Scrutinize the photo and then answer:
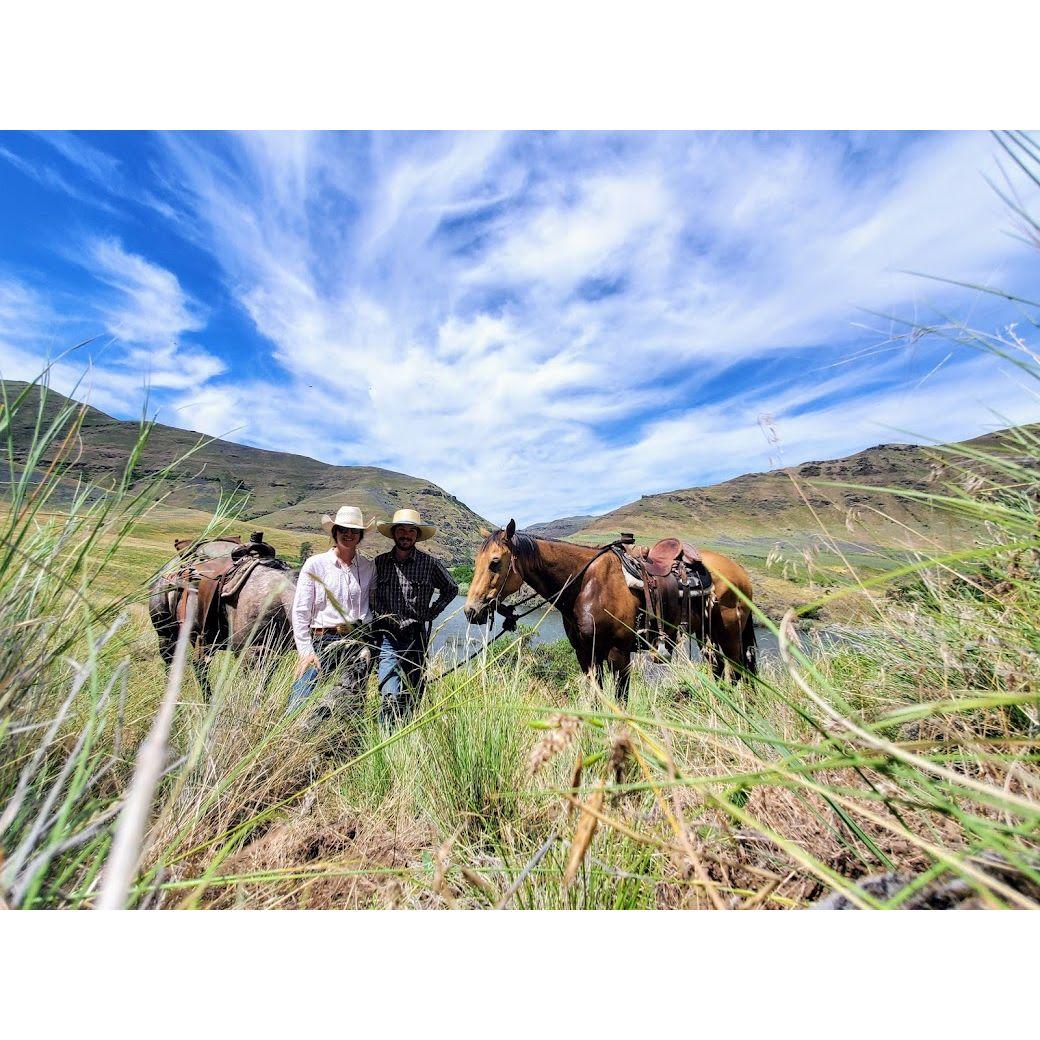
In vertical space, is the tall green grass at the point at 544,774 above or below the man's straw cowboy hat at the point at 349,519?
below

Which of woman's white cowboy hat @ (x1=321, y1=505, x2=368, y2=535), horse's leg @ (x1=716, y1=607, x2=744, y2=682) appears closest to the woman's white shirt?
woman's white cowboy hat @ (x1=321, y1=505, x2=368, y2=535)

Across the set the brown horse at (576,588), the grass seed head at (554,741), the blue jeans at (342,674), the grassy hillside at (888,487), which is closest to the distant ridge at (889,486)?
the grassy hillside at (888,487)

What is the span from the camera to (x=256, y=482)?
97.4m

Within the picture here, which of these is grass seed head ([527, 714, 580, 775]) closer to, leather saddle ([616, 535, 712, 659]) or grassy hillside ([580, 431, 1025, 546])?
grassy hillside ([580, 431, 1025, 546])

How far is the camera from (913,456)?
5.43ft

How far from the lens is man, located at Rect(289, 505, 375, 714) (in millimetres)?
3113

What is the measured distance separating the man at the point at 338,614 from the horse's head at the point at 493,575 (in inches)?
43.0

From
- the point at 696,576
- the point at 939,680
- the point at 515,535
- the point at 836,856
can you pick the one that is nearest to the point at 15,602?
the point at 836,856

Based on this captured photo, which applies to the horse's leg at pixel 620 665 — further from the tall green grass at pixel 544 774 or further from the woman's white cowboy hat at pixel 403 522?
the tall green grass at pixel 544 774

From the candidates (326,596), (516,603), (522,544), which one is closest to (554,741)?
(326,596)

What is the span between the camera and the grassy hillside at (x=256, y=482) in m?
1.72

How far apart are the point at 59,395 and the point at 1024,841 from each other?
300 cm

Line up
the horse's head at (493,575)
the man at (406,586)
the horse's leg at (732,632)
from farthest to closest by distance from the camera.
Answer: the horse's leg at (732,632), the horse's head at (493,575), the man at (406,586)
